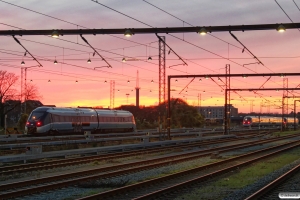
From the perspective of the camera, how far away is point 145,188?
15.8m

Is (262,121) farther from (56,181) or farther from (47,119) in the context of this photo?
(56,181)

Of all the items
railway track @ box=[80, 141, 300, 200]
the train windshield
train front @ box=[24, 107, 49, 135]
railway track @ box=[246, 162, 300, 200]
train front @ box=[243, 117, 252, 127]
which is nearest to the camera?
railway track @ box=[246, 162, 300, 200]

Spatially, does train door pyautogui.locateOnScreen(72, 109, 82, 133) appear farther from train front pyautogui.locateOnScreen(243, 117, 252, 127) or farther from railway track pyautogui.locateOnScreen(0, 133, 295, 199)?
train front pyautogui.locateOnScreen(243, 117, 252, 127)

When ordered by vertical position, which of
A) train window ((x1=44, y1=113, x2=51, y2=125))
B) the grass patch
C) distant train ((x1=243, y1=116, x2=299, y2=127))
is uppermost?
train window ((x1=44, y1=113, x2=51, y2=125))

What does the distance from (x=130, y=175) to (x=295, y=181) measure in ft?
22.2

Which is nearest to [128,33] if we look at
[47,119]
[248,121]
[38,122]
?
[47,119]

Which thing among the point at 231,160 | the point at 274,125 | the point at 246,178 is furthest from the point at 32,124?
the point at 274,125

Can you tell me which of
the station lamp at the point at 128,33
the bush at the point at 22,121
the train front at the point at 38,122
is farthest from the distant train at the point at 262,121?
the station lamp at the point at 128,33

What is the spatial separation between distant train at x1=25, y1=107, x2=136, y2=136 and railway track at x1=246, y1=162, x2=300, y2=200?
32290mm

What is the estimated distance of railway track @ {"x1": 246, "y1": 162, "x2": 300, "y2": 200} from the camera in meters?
13.7

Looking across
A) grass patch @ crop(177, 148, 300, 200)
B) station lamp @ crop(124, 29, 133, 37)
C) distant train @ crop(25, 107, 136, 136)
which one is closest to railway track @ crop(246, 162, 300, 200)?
grass patch @ crop(177, 148, 300, 200)

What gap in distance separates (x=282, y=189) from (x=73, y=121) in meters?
37.8

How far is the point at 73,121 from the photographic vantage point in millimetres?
51031

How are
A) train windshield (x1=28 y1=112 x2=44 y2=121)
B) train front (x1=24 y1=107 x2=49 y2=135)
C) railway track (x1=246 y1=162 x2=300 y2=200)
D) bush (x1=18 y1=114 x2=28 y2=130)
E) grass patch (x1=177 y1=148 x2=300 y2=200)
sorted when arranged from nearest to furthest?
railway track (x1=246 y1=162 x2=300 y2=200) < grass patch (x1=177 y1=148 x2=300 y2=200) < train front (x1=24 y1=107 x2=49 y2=135) < train windshield (x1=28 y1=112 x2=44 y2=121) < bush (x1=18 y1=114 x2=28 y2=130)
